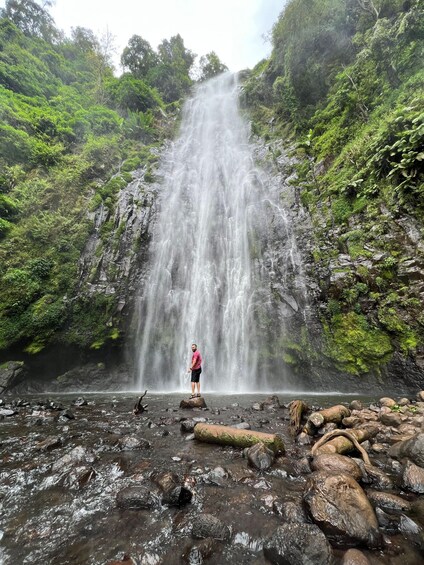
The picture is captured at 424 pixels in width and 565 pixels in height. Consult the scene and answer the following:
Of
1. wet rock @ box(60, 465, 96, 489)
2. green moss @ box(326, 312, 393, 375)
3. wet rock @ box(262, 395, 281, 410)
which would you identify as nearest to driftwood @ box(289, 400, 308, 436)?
wet rock @ box(262, 395, 281, 410)

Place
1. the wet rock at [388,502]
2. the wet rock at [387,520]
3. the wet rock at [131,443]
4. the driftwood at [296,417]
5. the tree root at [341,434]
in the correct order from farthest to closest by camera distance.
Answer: the driftwood at [296,417] < the wet rock at [131,443] < the tree root at [341,434] < the wet rock at [388,502] < the wet rock at [387,520]

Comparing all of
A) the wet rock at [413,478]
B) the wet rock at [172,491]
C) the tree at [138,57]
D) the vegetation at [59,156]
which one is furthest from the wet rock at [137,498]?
the tree at [138,57]

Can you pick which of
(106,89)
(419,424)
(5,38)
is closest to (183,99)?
(106,89)

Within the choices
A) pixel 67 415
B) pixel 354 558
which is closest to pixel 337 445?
pixel 354 558

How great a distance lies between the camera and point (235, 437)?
184 inches

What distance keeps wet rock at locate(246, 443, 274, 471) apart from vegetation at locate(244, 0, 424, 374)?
29.1ft

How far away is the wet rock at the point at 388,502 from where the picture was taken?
288cm

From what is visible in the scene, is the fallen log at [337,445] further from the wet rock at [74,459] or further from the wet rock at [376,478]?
the wet rock at [74,459]

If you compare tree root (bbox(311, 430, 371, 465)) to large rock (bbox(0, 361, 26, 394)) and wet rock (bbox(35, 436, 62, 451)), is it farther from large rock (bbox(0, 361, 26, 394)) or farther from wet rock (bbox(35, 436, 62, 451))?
large rock (bbox(0, 361, 26, 394))

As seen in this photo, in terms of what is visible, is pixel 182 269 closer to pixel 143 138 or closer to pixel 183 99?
pixel 143 138

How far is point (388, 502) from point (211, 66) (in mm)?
59421

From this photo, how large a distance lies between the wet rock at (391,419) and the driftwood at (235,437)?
2.72 metres

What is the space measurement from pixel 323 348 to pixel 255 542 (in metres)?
10.7

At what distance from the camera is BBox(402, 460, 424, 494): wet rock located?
3229 mm
